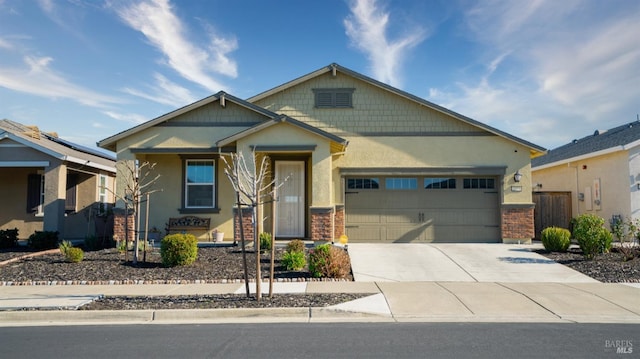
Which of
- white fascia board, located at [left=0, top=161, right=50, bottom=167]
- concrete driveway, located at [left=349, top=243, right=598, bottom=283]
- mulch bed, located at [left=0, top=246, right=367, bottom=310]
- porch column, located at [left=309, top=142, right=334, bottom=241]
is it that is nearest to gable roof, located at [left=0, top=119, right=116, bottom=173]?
white fascia board, located at [left=0, top=161, right=50, bottom=167]

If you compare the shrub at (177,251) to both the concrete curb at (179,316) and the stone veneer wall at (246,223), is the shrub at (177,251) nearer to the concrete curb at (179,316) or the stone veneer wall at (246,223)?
the stone veneer wall at (246,223)

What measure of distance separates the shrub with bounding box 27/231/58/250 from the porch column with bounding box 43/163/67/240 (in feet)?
1.61

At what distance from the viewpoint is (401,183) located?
16688 millimetres

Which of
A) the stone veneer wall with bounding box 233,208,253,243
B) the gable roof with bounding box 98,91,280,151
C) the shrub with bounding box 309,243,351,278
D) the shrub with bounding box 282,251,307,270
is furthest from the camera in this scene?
the gable roof with bounding box 98,91,280,151

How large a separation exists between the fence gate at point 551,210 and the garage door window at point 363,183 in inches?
249

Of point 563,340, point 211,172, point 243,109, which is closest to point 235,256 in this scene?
point 211,172

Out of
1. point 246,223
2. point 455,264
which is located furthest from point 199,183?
point 455,264

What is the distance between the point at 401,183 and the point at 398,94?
10.2ft

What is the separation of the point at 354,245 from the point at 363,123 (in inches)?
169

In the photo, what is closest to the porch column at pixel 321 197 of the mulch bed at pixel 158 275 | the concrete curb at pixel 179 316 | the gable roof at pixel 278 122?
the gable roof at pixel 278 122

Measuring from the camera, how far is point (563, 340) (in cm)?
668

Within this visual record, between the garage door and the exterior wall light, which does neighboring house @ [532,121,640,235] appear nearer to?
the exterior wall light

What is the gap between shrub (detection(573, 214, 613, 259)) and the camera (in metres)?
13.3

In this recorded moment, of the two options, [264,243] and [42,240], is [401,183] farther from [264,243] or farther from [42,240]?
[42,240]
